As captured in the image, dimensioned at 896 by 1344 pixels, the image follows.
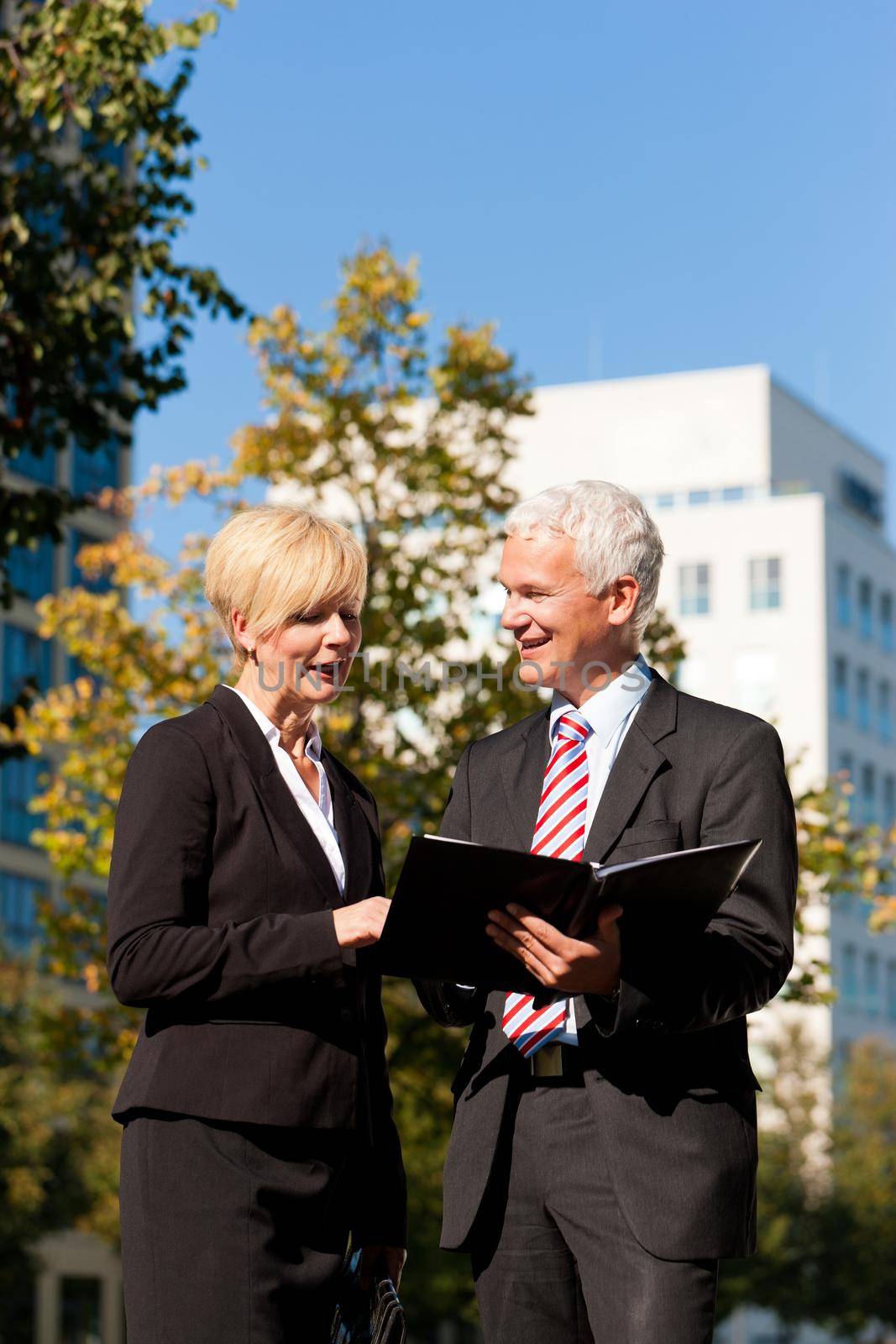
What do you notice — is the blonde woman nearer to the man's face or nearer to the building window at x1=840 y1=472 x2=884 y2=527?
the man's face

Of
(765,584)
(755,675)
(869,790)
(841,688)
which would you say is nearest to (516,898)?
(755,675)

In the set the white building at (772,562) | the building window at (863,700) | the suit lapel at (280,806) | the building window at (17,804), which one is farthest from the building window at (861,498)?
the suit lapel at (280,806)

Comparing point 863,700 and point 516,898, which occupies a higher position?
point 863,700

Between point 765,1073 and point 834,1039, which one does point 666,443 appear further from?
point 765,1073

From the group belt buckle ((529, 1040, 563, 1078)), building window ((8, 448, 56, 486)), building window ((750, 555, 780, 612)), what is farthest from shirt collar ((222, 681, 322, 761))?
building window ((750, 555, 780, 612))

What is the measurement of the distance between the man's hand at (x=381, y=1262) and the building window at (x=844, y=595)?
81.2 meters

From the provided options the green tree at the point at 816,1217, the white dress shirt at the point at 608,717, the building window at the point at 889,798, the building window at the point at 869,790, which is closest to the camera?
the white dress shirt at the point at 608,717

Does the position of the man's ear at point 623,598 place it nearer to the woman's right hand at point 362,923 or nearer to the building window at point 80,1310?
the woman's right hand at point 362,923

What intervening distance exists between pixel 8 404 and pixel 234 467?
524cm

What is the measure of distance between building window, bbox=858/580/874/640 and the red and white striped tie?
271 ft

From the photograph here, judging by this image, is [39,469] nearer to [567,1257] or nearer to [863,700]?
[863,700]

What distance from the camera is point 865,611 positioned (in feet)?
284

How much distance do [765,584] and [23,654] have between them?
3809 centimetres

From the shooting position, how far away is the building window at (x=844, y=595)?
84188mm
